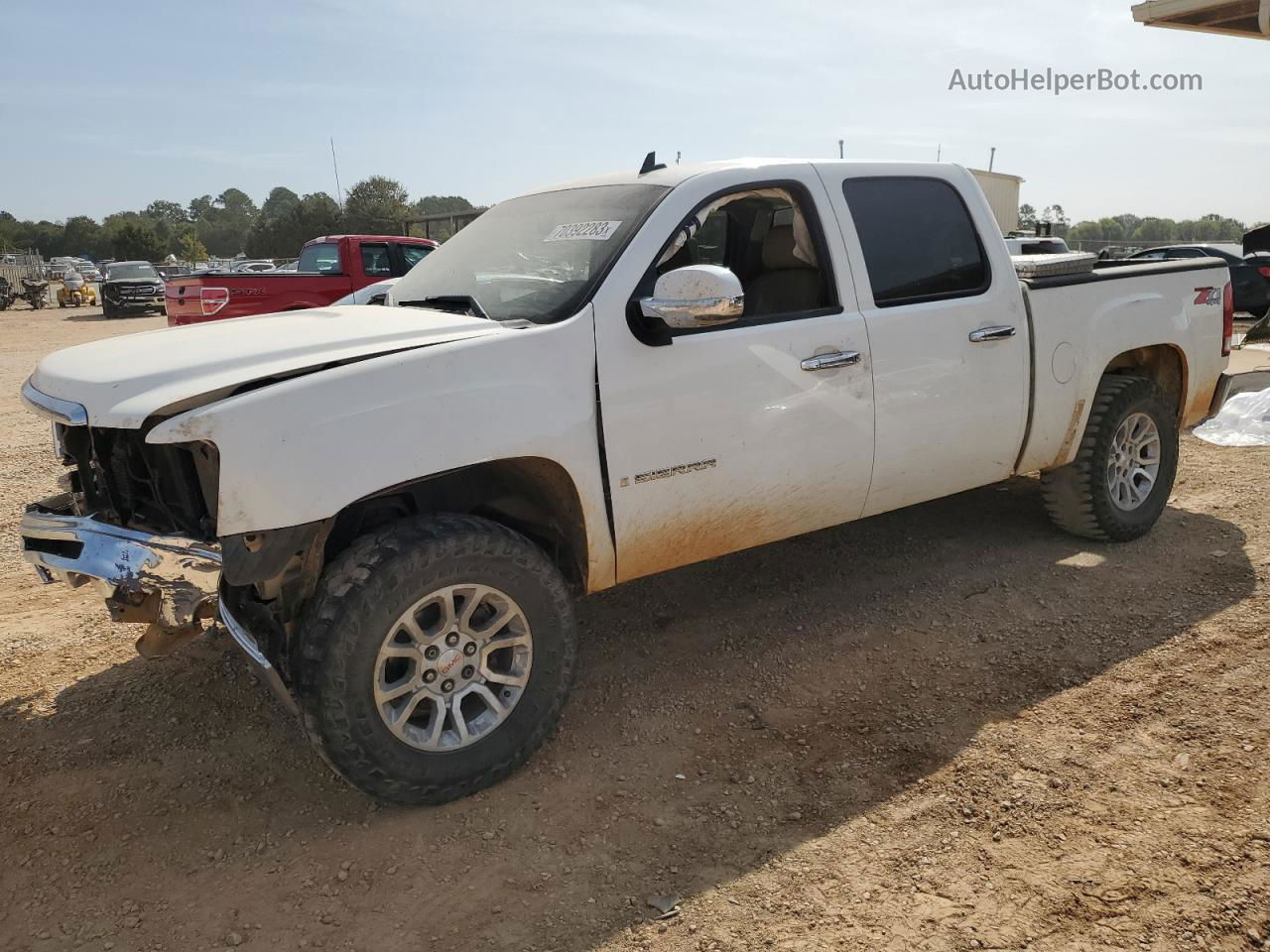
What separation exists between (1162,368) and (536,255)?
3.82 meters

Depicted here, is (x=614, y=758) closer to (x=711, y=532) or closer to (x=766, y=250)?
(x=711, y=532)

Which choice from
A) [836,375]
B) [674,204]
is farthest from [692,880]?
[674,204]

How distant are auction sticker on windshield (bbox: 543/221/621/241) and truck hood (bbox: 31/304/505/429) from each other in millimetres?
569

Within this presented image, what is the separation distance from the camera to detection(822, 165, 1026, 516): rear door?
3.95m

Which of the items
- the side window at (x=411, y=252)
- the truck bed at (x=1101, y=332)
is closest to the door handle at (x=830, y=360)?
the truck bed at (x=1101, y=332)

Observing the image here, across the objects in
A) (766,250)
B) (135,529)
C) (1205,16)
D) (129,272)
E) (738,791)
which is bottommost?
(738,791)

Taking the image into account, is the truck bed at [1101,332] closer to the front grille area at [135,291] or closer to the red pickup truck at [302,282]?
the red pickup truck at [302,282]

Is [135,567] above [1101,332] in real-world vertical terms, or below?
below

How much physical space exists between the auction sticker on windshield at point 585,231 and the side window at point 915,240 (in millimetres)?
1079

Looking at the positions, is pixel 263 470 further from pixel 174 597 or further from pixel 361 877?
pixel 361 877

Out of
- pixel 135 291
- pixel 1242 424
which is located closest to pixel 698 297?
pixel 1242 424

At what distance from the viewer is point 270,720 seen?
3.61 meters

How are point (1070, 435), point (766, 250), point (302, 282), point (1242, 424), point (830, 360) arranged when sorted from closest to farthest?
point (830, 360) → point (766, 250) → point (1070, 435) → point (1242, 424) → point (302, 282)

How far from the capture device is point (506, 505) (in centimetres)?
343
